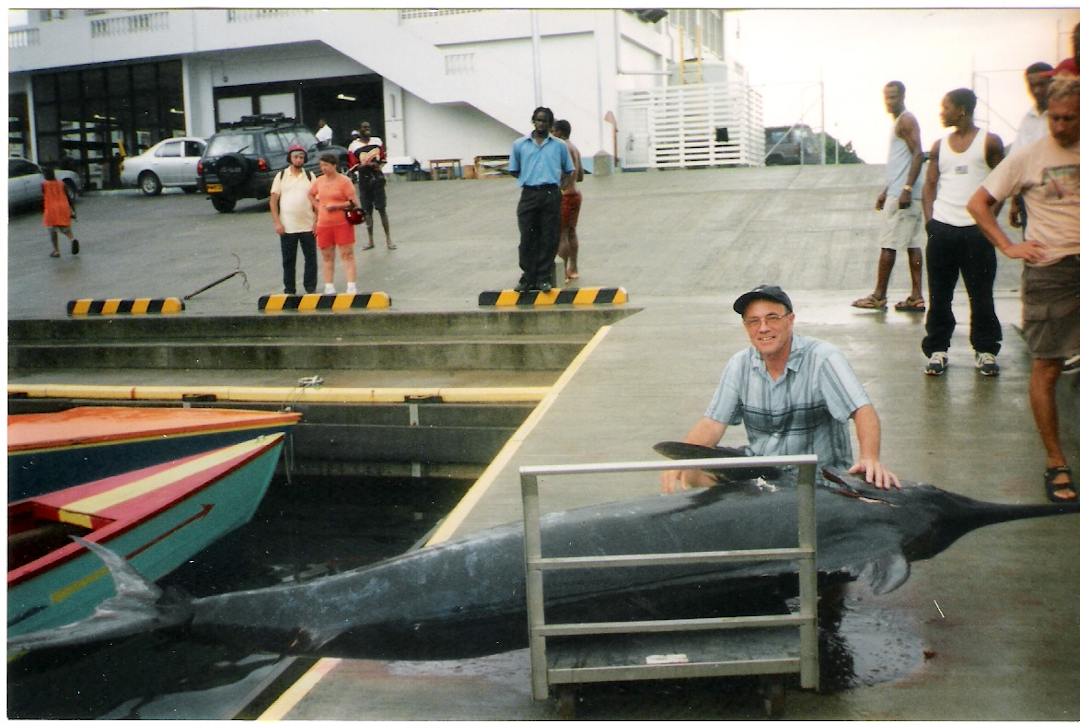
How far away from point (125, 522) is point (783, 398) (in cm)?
312

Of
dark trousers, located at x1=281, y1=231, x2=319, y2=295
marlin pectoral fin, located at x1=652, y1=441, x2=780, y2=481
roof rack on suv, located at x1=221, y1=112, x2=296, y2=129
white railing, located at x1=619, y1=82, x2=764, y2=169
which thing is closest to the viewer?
marlin pectoral fin, located at x1=652, y1=441, x2=780, y2=481

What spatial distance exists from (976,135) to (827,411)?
106 inches

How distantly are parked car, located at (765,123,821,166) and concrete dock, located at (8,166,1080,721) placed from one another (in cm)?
88

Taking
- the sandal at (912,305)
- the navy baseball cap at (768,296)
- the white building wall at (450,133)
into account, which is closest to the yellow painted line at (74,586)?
the navy baseball cap at (768,296)

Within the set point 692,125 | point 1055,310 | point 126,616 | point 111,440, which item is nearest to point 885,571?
point 1055,310

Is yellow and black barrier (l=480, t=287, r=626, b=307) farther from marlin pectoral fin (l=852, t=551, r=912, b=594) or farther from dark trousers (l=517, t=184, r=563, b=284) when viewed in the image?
marlin pectoral fin (l=852, t=551, r=912, b=594)

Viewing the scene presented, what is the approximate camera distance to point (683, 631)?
2422 millimetres

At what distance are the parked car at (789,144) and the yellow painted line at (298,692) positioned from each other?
206 inches

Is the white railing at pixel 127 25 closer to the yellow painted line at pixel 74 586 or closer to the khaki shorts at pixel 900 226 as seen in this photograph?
the yellow painted line at pixel 74 586

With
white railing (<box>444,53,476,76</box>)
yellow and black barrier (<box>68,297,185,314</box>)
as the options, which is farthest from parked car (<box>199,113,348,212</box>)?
yellow and black barrier (<box>68,297,185,314</box>)

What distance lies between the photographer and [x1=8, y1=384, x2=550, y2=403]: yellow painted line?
20.3 feet

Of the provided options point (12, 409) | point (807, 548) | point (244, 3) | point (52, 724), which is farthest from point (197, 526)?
point (807, 548)

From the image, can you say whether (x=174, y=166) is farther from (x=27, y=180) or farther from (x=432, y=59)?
(x=27, y=180)

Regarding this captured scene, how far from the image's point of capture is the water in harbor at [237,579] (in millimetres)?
3484
